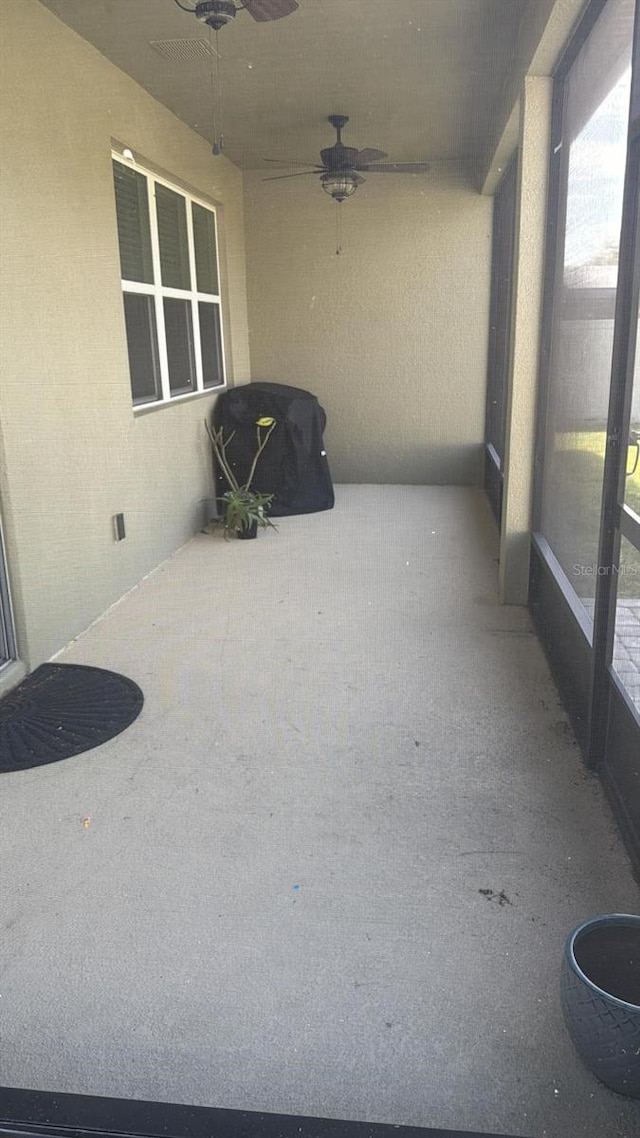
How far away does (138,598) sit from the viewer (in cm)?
367

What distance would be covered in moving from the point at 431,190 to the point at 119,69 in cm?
241

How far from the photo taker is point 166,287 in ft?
14.2

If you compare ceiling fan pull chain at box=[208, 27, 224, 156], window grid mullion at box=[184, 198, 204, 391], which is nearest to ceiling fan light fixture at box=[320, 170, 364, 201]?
ceiling fan pull chain at box=[208, 27, 224, 156]

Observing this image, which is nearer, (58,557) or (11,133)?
(11,133)

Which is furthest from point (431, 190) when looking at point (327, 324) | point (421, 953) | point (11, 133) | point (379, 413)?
point (421, 953)

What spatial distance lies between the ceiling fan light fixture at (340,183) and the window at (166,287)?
28.3 inches

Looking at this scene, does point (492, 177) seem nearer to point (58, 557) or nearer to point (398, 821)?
point (58, 557)

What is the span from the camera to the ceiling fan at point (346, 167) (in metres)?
4.55

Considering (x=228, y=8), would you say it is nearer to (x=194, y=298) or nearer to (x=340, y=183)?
(x=194, y=298)

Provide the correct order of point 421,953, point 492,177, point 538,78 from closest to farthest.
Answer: point 421,953 → point 538,78 → point 492,177

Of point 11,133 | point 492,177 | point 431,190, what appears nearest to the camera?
Answer: point 11,133

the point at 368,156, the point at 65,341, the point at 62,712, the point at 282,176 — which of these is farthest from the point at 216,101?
the point at 62,712

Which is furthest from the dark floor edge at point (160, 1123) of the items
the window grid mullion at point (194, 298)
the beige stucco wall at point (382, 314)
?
the beige stucco wall at point (382, 314)

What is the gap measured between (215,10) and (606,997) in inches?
97.4
